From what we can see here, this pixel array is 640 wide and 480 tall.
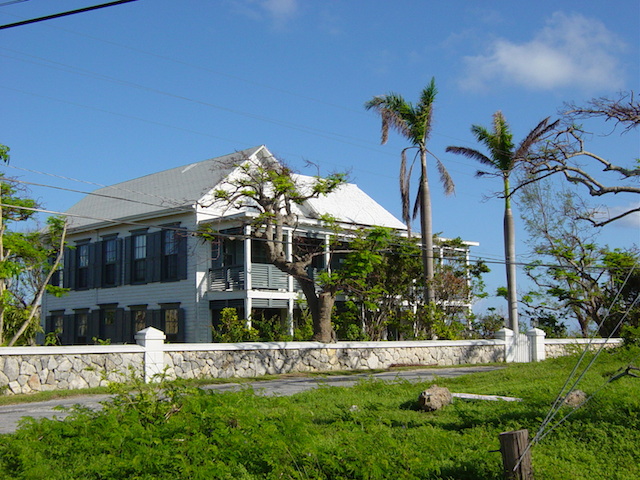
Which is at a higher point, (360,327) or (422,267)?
(422,267)

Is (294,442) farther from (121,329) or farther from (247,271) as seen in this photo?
(121,329)

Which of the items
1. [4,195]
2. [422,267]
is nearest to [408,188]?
[422,267]

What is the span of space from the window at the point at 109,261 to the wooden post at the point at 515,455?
2522 cm

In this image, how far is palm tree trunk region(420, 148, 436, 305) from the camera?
2705 cm

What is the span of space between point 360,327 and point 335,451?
67.7 ft

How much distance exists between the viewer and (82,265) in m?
30.8

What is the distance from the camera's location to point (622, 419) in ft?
29.0

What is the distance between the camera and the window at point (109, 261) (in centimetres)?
2938

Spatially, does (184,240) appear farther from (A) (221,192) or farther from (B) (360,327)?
(B) (360,327)

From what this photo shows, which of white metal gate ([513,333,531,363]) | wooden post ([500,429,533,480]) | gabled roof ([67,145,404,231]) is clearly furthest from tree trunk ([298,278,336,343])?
wooden post ([500,429,533,480])

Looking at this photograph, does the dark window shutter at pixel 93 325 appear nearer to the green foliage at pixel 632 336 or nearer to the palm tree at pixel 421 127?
the palm tree at pixel 421 127

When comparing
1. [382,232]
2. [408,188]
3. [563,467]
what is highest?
[408,188]

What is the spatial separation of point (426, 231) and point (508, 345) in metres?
5.17

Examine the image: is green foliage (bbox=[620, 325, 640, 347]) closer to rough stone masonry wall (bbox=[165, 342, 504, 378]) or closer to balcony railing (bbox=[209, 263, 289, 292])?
rough stone masonry wall (bbox=[165, 342, 504, 378])
